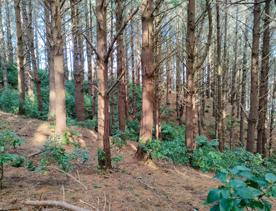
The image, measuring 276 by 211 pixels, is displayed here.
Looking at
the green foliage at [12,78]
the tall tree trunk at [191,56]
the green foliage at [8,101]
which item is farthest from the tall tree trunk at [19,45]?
the green foliage at [12,78]

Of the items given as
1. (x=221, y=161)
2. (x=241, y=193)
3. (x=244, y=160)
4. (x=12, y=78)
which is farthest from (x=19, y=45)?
(x=12, y=78)

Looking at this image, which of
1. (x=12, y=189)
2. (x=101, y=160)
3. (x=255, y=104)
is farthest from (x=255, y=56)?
(x=12, y=189)

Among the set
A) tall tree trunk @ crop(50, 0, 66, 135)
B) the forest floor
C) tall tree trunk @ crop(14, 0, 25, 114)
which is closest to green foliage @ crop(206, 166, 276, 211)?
the forest floor

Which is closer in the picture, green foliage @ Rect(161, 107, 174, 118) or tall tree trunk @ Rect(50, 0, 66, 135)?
tall tree trunk @ Rect(50, 0, 66, 135)

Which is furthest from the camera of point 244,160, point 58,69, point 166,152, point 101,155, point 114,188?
point 244,160

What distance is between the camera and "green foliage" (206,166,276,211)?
1664 mm

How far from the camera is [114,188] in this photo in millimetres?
4676

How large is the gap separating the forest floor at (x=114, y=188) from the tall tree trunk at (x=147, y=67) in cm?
87

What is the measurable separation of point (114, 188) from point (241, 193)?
3.28 metres

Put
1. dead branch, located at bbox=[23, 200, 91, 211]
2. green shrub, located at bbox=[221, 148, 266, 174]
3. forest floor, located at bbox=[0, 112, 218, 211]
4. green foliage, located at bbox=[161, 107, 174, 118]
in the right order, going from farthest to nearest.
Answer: green foliage, located at bbox=[161, 107, 174, 118] < green shrub, located at bbox=[221, 148, 266, 174] < forest floor, located at bbox=[0, 112, 218, 211] < dead branch, located at bbox=[23, 200, 91, 211]

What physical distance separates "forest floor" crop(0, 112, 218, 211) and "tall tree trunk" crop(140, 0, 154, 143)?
87 centimetres

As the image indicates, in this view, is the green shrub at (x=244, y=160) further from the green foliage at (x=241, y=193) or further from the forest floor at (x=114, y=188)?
the green foliage at (x=241, y=193)

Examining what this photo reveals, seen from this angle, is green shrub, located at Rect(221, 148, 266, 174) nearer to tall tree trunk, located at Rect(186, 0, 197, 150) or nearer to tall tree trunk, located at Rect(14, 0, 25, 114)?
tall tree trunk, located at Rect(186, 0, 197, 150)

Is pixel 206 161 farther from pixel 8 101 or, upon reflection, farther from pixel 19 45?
pixel 8 101
